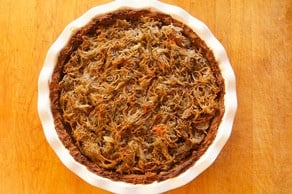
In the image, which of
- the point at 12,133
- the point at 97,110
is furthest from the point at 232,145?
the point at 12,133

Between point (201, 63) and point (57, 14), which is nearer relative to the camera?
point (201, 63)

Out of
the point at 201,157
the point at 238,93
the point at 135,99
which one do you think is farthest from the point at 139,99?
the point at 238,93

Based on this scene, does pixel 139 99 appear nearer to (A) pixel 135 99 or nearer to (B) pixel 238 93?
(A) pixel 135 99

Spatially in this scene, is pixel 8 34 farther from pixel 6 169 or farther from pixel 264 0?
pixel 264 0

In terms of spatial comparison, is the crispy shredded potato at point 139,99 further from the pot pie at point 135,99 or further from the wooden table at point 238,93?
the wooden table at point 238,93

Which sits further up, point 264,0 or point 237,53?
point 264,0

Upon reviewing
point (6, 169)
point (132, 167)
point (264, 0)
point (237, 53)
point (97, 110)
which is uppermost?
point (264, 0)

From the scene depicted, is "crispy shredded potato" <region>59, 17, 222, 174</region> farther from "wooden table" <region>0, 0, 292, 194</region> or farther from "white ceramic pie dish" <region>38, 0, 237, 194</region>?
"wooden table" <region>0, 0, 292, 194</region>

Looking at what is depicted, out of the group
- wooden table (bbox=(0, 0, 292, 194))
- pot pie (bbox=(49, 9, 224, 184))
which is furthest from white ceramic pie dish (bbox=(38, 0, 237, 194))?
wooden table (bbox=(0, 0, 292, 194))
